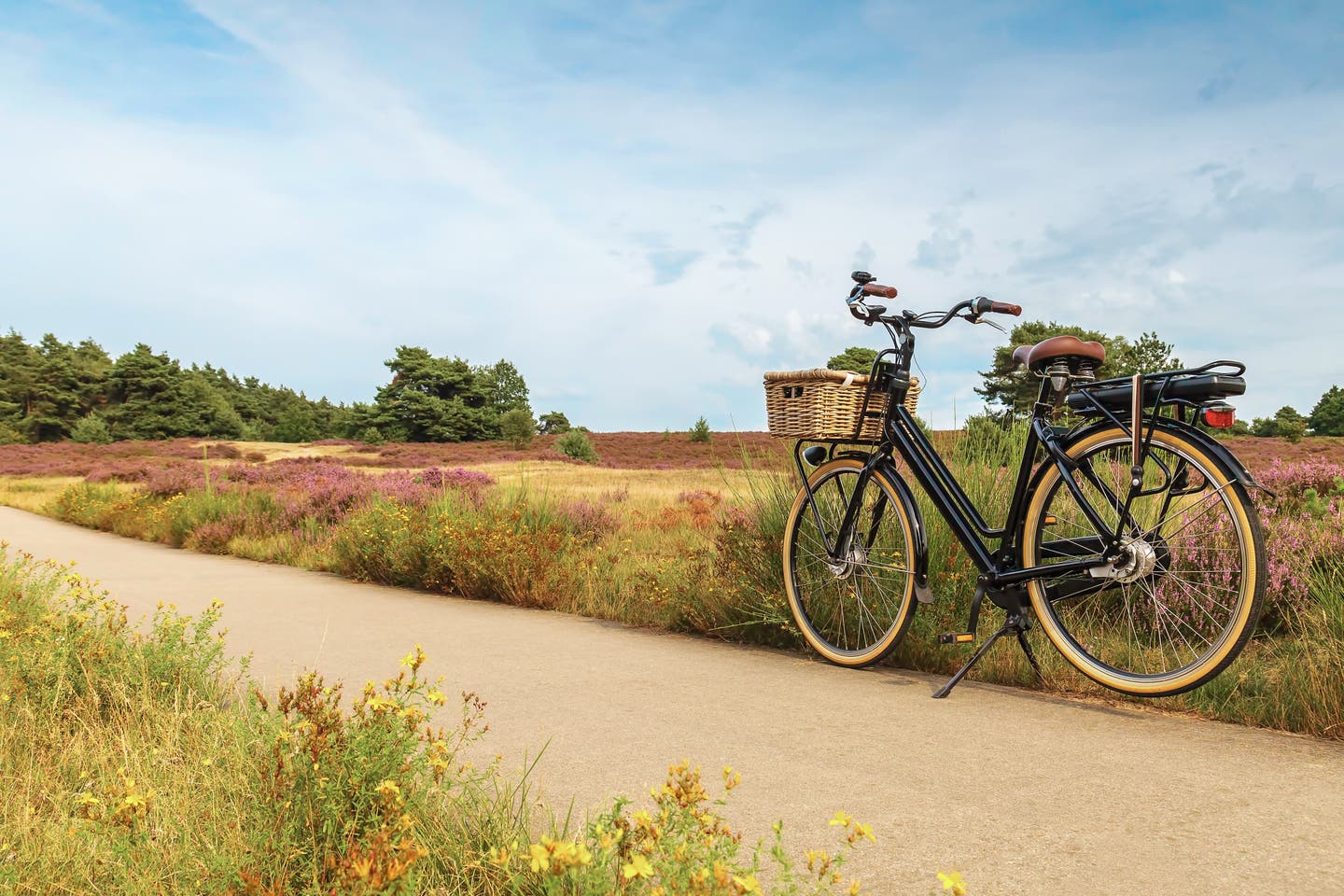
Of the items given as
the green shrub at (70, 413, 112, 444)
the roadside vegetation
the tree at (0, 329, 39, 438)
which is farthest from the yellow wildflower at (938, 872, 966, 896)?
the tree at (0, 329, 39, 438)

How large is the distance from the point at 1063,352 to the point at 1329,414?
7078cm

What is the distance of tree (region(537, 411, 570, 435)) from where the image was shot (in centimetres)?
6406

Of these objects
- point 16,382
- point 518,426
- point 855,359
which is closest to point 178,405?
point 16,382

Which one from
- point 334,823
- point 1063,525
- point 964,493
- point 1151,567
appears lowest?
point 334,823

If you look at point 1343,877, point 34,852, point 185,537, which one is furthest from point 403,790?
point 185,537

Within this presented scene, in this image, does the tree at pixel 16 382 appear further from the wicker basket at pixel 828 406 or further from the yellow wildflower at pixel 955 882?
the yellow wildflower at pixel 955 882

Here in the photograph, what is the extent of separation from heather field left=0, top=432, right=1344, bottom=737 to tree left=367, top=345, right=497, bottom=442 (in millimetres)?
46933

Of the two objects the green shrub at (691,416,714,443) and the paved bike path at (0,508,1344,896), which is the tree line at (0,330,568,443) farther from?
the paved bike path at (0,508,1344,896)

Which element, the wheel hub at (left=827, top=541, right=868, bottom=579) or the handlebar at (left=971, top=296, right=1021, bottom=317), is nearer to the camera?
the handlebar at (left=971, top=296, right=1021, bottom=317)

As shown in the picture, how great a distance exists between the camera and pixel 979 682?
14.0ft

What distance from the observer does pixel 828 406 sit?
4.64m

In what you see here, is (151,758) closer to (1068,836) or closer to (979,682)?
(1068,836)

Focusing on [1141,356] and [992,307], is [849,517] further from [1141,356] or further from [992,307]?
[1141,356]

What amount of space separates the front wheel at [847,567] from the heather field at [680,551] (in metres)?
0.19
